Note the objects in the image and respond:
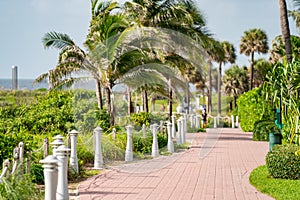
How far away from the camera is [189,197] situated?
32.0 feet

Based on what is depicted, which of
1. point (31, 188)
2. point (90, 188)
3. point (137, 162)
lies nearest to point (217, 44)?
point (137, 162)

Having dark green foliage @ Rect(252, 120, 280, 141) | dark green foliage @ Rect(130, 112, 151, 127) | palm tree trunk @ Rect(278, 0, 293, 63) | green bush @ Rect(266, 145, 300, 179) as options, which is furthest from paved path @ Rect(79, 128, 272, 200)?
dark green foliage @ Rect(252, 120, 280, 141)

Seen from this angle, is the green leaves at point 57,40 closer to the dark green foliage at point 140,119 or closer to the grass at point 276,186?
the dark green foliage at point 140,119

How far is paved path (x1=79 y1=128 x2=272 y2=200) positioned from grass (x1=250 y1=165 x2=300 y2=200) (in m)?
0.16

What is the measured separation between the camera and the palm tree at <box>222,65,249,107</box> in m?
66.1

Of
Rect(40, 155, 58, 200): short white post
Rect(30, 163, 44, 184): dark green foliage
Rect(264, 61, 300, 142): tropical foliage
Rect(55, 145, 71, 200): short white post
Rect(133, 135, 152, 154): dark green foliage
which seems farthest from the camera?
Rect(133, 135, 152, 154): dark green foliage

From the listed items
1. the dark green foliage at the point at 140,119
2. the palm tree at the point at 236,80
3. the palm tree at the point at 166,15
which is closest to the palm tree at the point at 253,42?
the palm tree at the point at 236,80

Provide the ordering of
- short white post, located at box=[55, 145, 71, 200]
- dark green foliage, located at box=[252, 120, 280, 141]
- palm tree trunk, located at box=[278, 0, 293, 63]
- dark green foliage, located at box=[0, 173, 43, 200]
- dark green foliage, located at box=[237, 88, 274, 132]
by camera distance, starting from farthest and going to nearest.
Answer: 1. dark green foliage, located at box=[237, 88, 274, 132]
2. dark green foliage, located at box=[252, 120, 280, 141]
3. palm tree trunk, located at box=[278, 0, 293, 63]
4. short white post, located at box=[55, 145, 71, 200]
5. dark green foliage, located at box=[0, 173, 43, 200]

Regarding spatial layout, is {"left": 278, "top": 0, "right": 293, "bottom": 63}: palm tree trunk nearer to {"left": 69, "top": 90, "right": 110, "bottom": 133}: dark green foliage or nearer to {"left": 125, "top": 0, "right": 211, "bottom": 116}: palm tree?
{"left": 69, "top": 90, "right": 110, "bottom": 133}: dark green foliage

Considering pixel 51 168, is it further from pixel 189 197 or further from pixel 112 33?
pixel 112 33

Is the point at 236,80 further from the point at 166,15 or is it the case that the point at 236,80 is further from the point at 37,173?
the point at 37,173

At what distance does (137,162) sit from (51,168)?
9.43 metres

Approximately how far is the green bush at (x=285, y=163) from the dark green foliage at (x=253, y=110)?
54.1 feet

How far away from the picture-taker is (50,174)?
653 cm
